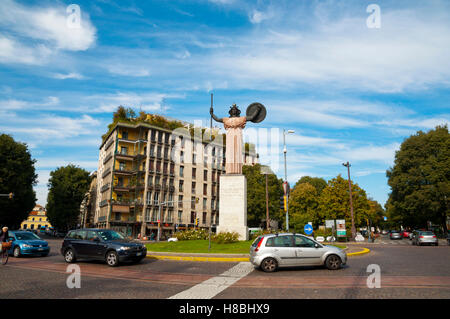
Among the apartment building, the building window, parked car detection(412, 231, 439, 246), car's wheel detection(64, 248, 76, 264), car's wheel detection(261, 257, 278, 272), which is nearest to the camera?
car's wheel detection(261, 257, 278, 272)

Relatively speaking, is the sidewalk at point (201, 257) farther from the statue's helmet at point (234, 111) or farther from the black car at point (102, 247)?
the statue's helmet at point (234, 111)

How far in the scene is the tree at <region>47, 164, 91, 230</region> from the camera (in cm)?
6003

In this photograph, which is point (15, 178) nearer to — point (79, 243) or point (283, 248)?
point (79, 243)

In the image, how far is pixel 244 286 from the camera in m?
8.68

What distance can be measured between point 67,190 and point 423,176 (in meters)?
60.7

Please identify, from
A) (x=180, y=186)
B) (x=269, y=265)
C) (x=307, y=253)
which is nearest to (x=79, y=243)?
(x=269, y=265)

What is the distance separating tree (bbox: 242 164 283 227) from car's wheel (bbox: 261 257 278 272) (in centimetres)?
4443

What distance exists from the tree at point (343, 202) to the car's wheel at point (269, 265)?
42612mm

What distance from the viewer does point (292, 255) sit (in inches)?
453

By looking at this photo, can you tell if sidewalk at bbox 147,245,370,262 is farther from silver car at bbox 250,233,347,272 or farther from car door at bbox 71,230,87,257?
silver car at bbox 250,233,347,272

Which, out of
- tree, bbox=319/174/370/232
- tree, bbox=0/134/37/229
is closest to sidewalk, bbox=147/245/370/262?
tree, bbox=319/174/370/232
